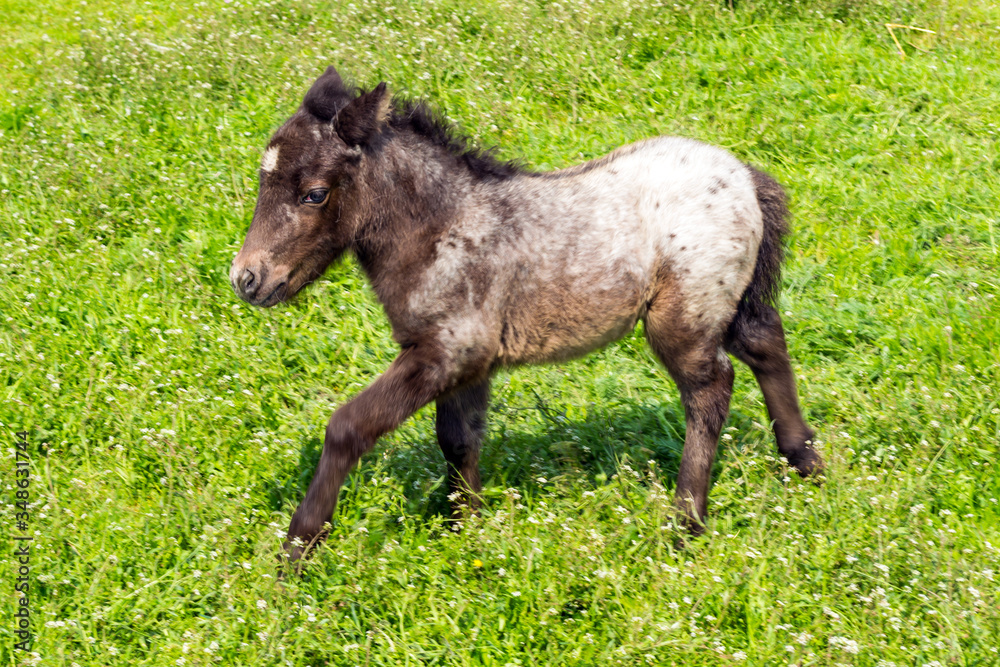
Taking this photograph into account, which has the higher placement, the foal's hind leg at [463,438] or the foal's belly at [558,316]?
the foal's belly at [558,316]

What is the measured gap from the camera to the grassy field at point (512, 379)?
3.92m

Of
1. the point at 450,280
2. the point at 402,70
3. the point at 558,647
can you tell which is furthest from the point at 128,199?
the point at 558,647

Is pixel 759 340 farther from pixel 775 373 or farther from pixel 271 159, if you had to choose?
pixel 271 159

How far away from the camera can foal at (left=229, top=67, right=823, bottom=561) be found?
4.15 m

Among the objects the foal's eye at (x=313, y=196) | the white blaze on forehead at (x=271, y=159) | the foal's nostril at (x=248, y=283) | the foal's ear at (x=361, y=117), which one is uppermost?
the foal's ear at (x=361, y=117)

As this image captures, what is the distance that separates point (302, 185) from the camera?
4145 mm

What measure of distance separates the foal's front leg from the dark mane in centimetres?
100

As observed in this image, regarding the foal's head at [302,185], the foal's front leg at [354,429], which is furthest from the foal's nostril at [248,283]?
the foal's front leg at [354,429]

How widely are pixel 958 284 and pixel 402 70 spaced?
185 inches

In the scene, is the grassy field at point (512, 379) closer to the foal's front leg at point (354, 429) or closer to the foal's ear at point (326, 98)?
the foal's front leg at point (354, 429)

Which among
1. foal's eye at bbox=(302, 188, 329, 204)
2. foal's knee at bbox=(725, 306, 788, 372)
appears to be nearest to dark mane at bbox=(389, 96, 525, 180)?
foal's eye at bbox=(302, 188, 329, 204)

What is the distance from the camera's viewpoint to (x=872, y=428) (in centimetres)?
529

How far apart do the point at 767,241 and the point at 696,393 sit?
0.86 meters

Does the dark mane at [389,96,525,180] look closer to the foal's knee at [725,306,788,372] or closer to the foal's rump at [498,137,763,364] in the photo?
the foal's rump at [498,137,763,364]
